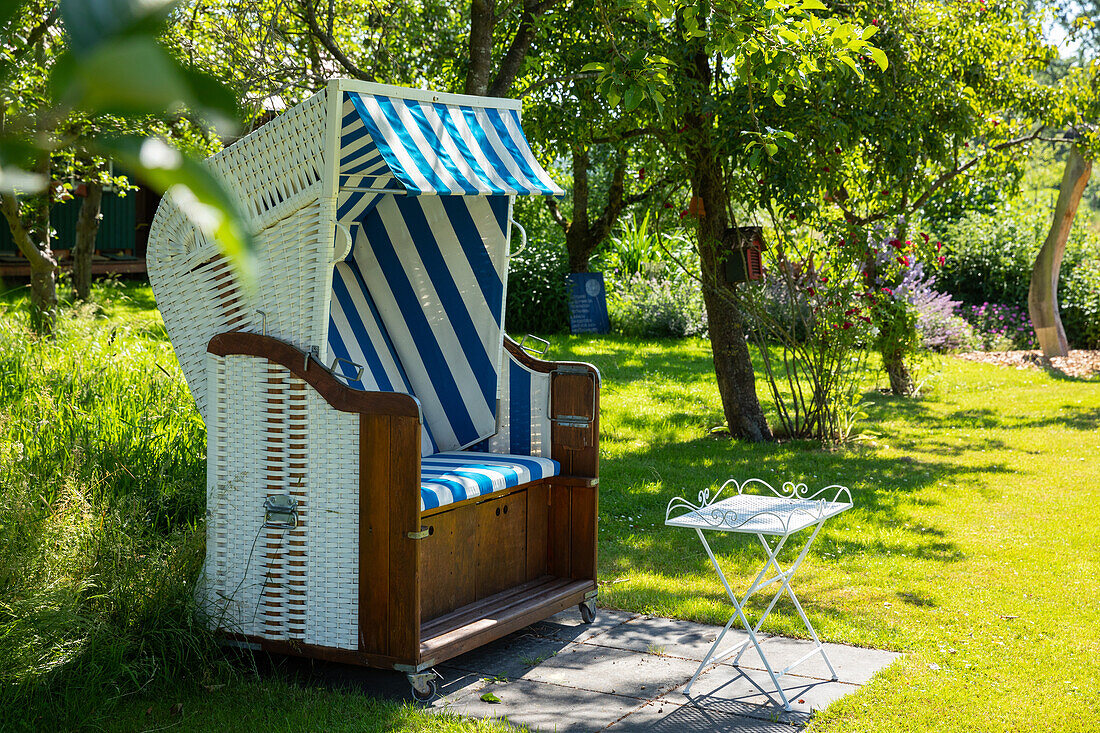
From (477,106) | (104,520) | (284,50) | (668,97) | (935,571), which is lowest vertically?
(935,571)

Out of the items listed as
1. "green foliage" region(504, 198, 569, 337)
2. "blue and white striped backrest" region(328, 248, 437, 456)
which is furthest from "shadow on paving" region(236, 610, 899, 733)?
"green foliage" region(504, 198, 569, 337)

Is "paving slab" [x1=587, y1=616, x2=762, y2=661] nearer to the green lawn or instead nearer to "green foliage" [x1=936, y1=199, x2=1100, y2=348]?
the green lawn

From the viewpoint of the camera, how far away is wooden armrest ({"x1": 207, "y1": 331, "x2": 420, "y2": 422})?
3787 millimetres

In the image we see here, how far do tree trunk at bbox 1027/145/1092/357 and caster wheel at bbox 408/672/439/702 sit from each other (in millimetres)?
12492

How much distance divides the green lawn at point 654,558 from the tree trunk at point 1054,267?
4.83 meters

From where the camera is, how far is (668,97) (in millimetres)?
7145

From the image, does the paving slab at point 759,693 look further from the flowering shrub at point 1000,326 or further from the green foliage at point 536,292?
the flowering shrub at point 1000,326

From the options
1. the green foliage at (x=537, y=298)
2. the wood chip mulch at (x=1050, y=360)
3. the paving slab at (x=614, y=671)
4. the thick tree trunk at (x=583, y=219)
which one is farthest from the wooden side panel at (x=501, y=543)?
the green foliage at (x=537, y=298)

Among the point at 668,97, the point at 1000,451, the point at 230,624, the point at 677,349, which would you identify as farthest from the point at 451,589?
the point at 677,349

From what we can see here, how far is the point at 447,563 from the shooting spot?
4.37m

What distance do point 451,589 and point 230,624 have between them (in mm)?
927

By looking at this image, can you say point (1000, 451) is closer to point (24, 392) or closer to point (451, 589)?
point (451, 589)

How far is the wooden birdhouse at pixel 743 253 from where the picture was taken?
338 inches

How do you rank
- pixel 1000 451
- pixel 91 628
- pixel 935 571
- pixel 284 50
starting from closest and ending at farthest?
pixel 91 628 → pixel 935 571 → pixel 284 50 → pixel 1000 451
